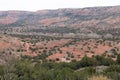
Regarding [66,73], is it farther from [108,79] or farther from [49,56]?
[49,56]

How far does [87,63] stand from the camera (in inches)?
1119

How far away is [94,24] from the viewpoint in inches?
4958

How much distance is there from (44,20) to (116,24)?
46253 millimetres

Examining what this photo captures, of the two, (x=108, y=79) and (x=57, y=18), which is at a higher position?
(x=108, y=79)

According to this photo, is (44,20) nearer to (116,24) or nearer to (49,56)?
(116,24)

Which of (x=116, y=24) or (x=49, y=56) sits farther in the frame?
(x=116, y=24)

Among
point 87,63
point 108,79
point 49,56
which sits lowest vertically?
point 49,56

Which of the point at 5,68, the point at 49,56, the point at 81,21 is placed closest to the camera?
the point at 5,68

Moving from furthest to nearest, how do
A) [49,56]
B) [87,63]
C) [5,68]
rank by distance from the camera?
[49,56] < [87,63] < [5,68]

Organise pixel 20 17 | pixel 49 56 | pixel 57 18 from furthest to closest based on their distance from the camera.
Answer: pixel 20 17 < pixel 57 18 < pixel 49 56

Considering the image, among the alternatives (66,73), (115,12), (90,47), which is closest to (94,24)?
(115,12)

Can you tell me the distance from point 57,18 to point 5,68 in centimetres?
13330

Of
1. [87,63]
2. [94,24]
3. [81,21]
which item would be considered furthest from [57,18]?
[87,63]

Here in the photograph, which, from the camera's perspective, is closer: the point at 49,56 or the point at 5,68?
the point at 5,68
